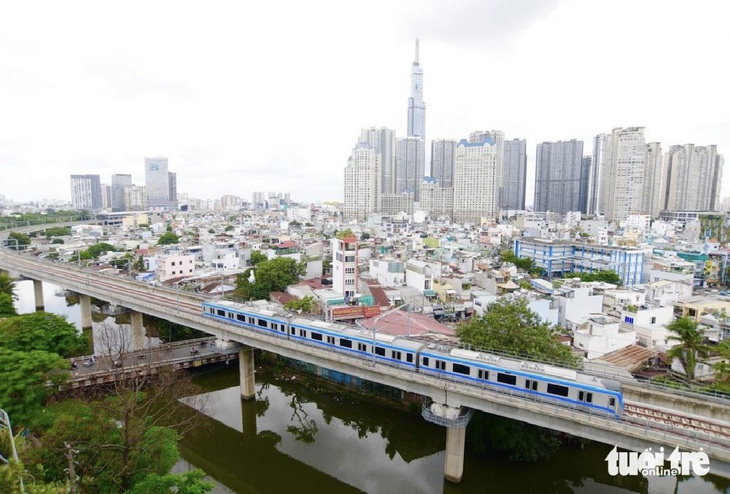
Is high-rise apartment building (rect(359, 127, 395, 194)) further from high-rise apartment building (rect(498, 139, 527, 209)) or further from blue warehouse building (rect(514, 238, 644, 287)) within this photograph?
blue warehouse building (rect(514, 238, 644, 287))

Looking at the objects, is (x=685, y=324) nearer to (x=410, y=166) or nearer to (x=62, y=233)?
(x=62, y=233)

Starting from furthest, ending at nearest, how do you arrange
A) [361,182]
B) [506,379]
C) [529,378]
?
[361,182] < [506,379] < [529,378]

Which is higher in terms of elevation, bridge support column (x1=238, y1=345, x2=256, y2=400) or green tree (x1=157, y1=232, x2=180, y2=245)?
green tree (x1=157, y1=232, x2=180, y2=245)

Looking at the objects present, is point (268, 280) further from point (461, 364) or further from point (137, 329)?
point (461, 364)

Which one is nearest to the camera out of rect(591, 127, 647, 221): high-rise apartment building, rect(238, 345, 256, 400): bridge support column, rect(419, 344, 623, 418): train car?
rect(419, 344, 623, 418): train car

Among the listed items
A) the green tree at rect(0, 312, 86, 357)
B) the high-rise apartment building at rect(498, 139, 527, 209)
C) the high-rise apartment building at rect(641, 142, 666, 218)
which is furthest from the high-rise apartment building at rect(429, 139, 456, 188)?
the green tree at rect(0, 312, 86, 357)

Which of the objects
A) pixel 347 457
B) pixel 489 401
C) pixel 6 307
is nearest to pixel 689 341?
pixel 489 401
